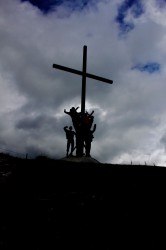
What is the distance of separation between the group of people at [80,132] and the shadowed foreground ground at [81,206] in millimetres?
5669

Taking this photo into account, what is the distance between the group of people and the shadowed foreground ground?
223 inches

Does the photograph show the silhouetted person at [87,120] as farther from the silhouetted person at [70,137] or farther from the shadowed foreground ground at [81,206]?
the shadowed foreground ground at [81,206]

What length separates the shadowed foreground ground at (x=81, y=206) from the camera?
6.14m

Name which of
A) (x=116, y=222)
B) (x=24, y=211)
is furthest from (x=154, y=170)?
(x=24, y=211)

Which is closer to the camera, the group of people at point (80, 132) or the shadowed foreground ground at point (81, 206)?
the shadowed foreground ground at point (81, 206)

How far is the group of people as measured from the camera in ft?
44.9

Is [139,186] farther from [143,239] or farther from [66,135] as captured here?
[66,135]

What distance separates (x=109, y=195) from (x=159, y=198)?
1058 millimetres

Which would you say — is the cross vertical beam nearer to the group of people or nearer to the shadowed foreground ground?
the group of people

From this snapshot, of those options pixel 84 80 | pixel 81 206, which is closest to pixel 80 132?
pixel 84 80

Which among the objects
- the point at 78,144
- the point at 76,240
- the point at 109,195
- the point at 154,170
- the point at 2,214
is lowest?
the point at 76,240

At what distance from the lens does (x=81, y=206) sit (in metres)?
6.78

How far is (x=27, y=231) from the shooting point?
20.6 ft

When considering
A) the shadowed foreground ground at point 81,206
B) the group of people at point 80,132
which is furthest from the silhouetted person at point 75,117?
the shadowed foreground ground at point 81,206
